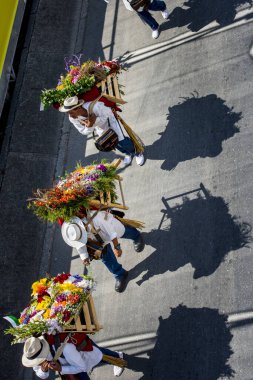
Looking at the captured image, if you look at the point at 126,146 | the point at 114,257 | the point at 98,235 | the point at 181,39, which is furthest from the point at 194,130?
the point at 98,235

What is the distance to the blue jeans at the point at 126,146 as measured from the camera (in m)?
8.80

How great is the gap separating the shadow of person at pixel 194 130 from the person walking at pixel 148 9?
1.99 m

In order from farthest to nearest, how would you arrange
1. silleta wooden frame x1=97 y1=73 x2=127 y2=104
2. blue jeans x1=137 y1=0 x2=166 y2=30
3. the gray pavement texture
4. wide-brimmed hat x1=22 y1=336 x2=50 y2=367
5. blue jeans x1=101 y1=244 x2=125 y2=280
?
blue jeans x1=137 y1=0 x2=166 y2=30
silleta wooden frame x1=97 y1=73 x2=127 y2=104
blue jeans x1=101 y1=244 x2=125 y2=280
the gray pavement texture
wide-brimmed hat x1=22 y1=336 x2=50 y2=367

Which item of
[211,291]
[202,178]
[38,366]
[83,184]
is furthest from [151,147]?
[38,366]

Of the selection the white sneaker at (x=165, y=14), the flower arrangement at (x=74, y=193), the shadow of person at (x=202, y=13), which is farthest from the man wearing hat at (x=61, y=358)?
the white sneaker at (x=165, y=14)

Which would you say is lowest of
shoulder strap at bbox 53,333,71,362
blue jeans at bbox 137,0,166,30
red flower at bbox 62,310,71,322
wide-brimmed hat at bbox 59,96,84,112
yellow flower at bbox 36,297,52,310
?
shoulder strap at bbox 53,333,71,362

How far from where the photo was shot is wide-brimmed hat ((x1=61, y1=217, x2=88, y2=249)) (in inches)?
276

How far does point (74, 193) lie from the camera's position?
23.4 ft

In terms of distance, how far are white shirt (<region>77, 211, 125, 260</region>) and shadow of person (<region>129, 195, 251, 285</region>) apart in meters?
0.91

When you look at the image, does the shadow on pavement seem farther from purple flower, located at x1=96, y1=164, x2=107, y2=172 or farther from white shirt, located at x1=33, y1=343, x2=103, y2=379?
purple flower, located at x1=96, y1=164, x2=107, y2=172

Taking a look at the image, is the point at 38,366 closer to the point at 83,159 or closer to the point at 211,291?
the point at 211,291

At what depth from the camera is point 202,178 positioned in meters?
8.48

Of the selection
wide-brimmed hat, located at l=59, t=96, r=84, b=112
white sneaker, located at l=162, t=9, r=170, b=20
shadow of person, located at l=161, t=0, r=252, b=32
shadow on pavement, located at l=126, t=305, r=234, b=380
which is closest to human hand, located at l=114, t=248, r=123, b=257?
shadow on pavement, located at l=126, t=305, r=234, b=380

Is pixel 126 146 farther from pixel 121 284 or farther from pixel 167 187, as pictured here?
pixel 121 284
